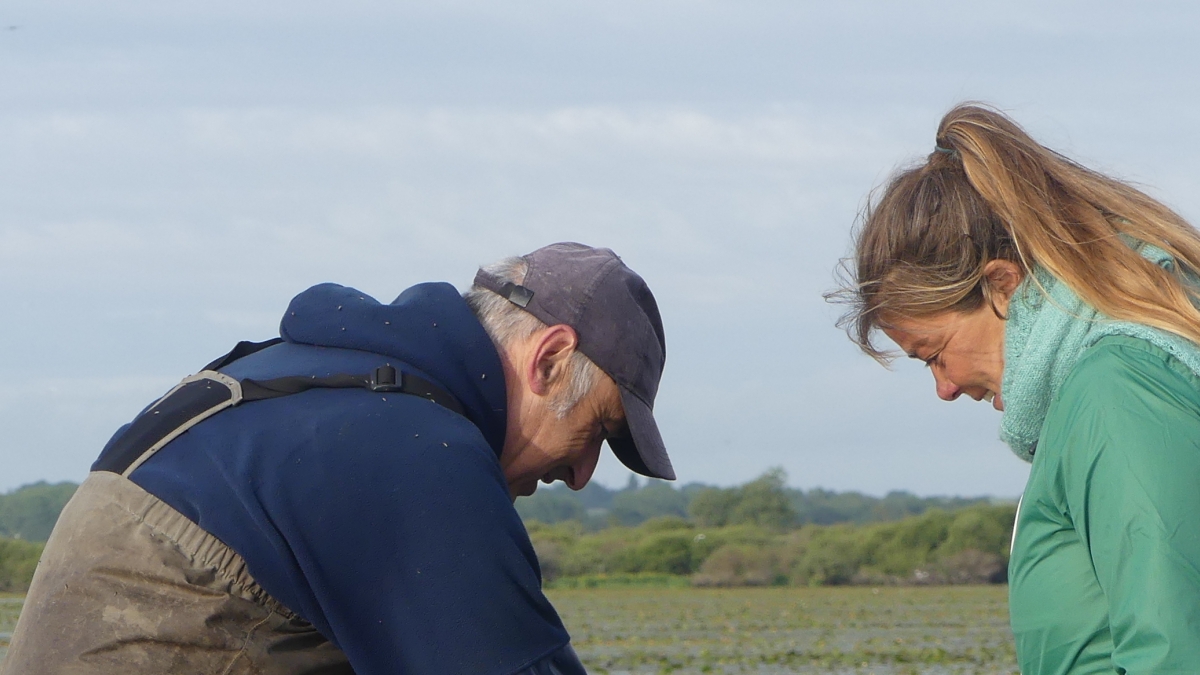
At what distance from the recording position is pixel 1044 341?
1897 millimetres

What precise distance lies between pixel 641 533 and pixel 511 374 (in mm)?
40241

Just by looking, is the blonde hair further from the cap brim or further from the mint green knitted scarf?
the cap brim

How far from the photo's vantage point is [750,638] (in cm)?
1688

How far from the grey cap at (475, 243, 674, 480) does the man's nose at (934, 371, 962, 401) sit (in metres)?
0.54

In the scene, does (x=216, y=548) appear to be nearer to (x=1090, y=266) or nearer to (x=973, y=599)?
(x=1090, y=266)

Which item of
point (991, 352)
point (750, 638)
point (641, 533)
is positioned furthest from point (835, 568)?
point (991, 352)

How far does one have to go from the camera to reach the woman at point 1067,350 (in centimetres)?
161

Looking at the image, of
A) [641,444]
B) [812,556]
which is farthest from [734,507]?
[641,444]

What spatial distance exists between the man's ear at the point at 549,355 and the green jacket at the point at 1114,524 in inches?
33.7

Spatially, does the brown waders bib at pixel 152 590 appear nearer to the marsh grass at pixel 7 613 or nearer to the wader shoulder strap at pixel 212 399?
the wader shoulder strap at pixel 212 399

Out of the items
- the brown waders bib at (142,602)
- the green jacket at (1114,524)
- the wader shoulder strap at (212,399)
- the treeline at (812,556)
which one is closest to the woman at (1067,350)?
the green jacket at (1114,524)

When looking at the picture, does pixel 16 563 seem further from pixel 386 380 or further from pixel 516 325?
pixel 386 380


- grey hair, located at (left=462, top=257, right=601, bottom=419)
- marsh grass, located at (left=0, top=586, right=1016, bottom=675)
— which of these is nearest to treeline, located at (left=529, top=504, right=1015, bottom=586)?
marsh grass, located at (left=0, top=586, right=1016, bottom=675)

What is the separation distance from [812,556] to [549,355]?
34.9m
